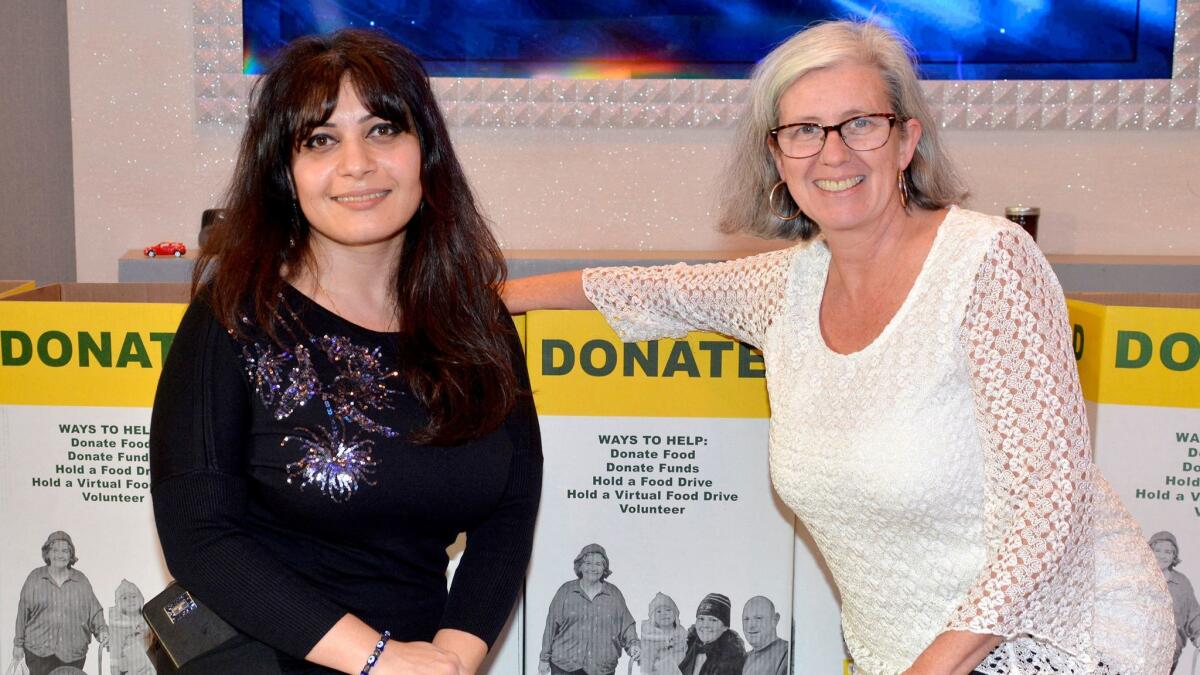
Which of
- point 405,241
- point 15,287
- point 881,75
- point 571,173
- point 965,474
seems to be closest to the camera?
point 965,474

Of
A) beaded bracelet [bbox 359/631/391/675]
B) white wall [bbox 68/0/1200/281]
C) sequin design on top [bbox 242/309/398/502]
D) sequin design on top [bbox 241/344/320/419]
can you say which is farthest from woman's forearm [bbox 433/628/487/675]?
white wall [bbox 68/0/1200/281]

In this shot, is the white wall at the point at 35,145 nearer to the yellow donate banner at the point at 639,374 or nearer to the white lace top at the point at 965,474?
the yellow donate banner at the point at 639,374

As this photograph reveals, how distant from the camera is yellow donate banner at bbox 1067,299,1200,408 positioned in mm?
2035

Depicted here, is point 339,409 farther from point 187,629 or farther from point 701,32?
point 701,32

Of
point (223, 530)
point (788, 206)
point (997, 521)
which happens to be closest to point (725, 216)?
point (788, 206)

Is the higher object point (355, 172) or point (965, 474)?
point (355, 172)

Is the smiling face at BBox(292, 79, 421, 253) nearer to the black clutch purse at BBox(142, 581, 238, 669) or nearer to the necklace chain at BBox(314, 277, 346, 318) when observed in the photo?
Result: the necklace chain at BBox(314, 277, 346, 318)

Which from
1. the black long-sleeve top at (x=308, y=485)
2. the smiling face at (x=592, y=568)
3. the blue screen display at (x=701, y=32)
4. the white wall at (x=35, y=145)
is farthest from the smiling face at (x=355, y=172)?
the white wall at (x=35, y=145)

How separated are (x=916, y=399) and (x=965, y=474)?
0.12 meters

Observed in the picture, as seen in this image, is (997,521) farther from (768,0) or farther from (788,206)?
(768,0)

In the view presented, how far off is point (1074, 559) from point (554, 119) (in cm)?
228

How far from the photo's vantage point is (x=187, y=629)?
170cm

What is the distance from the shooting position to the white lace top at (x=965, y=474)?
155 centimetres

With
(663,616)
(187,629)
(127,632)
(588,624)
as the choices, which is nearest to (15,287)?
(127,632)
